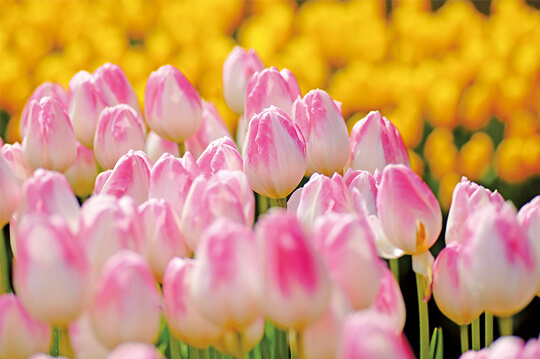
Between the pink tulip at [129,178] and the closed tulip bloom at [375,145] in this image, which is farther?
the closed tulip bloom at [375,145]

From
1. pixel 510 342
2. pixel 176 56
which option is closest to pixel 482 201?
pixel 510 342

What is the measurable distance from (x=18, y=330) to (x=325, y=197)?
0.89 feet

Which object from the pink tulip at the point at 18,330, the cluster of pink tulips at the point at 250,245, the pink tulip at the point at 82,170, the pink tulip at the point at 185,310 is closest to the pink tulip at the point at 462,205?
the cluster of pink tulips at the point at 250,245

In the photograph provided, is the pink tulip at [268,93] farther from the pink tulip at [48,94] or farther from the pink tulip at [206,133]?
the pink tulip at [48,94]

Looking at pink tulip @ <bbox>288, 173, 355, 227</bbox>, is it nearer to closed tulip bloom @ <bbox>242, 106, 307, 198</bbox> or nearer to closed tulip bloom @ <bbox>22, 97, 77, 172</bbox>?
closed tulip bloom @ <bbox>242, 106, 307, 198</bbox>

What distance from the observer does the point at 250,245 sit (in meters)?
0.56

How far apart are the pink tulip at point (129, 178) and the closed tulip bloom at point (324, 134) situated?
0.18 metres

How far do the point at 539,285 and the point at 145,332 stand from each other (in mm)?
337

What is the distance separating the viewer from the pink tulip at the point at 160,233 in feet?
2.17

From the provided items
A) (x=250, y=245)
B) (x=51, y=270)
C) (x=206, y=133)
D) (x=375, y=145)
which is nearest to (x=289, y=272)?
(x=250, y=245)

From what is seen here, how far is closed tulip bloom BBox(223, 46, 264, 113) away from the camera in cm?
111

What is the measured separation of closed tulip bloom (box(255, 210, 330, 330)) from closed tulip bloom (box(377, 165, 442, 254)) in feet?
0.57

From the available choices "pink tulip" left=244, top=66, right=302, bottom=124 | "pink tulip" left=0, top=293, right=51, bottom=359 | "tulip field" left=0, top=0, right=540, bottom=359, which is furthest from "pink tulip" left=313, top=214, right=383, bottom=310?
"pink tulip" left=244, top=66, right=302, bottom=124

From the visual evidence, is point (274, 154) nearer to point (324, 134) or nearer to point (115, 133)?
point (324, 134)
